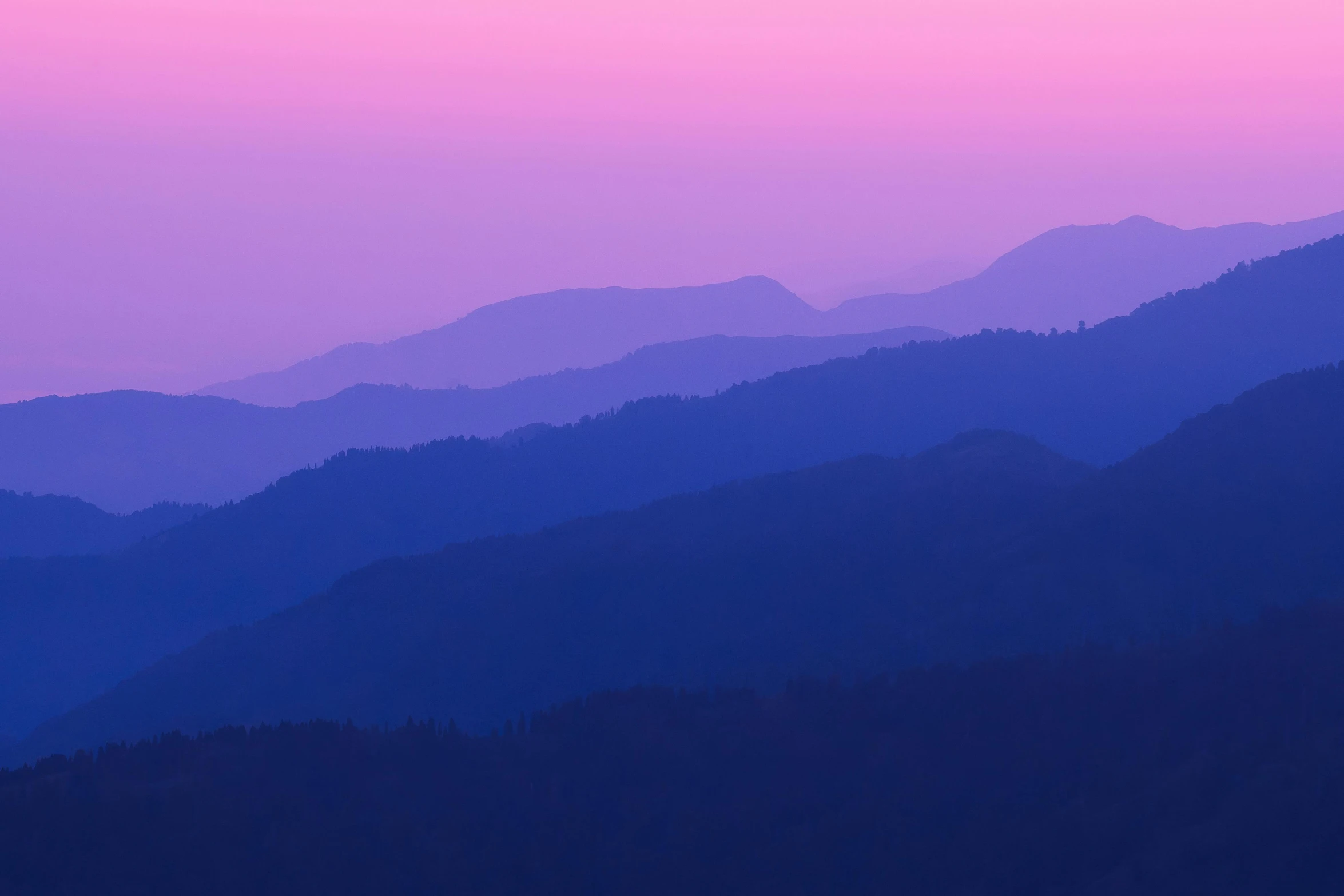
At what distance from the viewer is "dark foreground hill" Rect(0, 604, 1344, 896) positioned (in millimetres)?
139250

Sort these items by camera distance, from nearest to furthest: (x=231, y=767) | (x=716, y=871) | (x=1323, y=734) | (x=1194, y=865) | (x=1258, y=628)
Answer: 1. (x=1194, y=865)
2. (x=1323, y=734)
3. (x=716, y=871)
4. (x=1258, y=628)
5. (x=231, y=767)

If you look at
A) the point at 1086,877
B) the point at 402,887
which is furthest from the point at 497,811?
the point at 1086,877

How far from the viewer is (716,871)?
530 feet

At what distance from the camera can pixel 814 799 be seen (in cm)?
17300

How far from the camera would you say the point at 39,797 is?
18212cm

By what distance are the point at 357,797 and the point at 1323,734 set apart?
98611 millimetres

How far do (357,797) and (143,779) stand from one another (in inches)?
890

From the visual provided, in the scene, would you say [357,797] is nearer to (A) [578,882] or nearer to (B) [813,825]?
(A) [578,882]

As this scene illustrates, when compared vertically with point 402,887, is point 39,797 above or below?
above

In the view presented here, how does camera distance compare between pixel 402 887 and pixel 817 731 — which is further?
pixel 817 731

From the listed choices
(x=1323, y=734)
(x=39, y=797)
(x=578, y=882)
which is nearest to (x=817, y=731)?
(x=578, y=882)

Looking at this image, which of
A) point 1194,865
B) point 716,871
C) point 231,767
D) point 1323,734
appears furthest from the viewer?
point 231,767

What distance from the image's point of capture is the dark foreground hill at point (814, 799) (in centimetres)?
13925

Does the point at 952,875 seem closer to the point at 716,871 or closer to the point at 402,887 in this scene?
the point at 716,871
